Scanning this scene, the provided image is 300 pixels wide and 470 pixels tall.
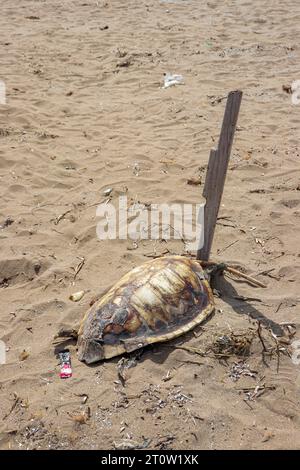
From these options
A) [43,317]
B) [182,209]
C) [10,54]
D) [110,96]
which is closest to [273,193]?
[182,209]

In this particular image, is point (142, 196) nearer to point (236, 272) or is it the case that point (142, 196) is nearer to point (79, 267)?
point (79, 267)

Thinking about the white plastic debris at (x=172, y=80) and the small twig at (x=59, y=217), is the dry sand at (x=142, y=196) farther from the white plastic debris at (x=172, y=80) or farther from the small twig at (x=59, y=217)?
the white plastic debris at (x=172, y=80)

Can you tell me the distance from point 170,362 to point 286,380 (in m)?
0.76

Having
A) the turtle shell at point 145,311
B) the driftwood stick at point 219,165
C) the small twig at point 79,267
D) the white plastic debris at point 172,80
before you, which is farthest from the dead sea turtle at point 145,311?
the white plastic debris at point 172,80

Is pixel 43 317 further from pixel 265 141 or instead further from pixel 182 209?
pixel 265 141

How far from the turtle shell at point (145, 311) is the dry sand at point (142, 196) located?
11cm

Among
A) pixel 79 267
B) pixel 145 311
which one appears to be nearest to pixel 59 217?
pixel 79 267

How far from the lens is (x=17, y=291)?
3.75m

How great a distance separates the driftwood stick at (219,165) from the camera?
3.06 metres

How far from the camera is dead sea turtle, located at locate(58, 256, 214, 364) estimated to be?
3.02m

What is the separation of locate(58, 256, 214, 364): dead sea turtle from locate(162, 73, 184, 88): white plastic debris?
475 cm

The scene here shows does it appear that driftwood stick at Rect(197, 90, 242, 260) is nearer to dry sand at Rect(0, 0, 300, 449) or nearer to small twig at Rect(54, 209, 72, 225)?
dry sand at Rect(0, 0, 300, 449)

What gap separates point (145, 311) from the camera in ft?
10.2

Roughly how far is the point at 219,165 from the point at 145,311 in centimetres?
116
